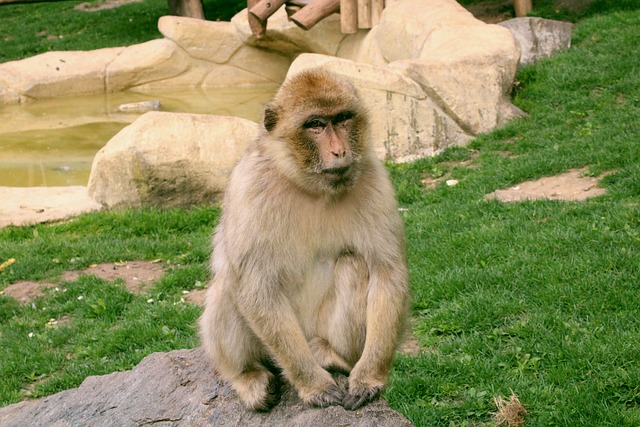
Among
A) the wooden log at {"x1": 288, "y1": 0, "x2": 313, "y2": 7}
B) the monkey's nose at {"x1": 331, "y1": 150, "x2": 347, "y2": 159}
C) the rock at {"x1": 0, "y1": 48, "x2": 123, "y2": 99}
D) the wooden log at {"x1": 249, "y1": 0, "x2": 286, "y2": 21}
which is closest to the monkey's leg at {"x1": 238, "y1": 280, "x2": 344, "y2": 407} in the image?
the monkey's nose at {"x1": 331, "y1": 150, "x2": 347, "y2": 159}

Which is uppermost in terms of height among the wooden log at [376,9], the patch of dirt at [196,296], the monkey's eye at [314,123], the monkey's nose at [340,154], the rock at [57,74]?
the monkey's eye at [314,123]

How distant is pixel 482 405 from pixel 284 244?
1.66 meters

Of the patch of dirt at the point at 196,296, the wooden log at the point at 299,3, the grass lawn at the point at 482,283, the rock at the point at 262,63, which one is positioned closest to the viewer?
the grass lawn at the point at 482,283

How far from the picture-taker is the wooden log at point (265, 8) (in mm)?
13398

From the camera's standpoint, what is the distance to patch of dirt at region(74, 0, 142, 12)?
21453 mm

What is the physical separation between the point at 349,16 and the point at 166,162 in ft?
16.8

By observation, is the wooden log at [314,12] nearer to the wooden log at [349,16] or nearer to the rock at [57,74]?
the wooden log at [349,16]

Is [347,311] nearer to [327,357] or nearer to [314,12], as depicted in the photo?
[327,357]

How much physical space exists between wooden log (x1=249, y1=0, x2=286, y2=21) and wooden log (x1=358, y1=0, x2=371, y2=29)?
124 cm

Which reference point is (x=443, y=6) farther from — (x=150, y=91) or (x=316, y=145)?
(x=316, y=145)

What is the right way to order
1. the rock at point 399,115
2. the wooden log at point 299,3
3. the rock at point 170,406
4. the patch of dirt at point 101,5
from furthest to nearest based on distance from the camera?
the patch of dirt at point 101,5 < the wooden log at point 299,3 < the rock at point 399,115 < the rock at point 170,406

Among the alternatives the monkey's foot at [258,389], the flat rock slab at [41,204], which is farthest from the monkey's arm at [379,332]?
the flat rock slab at [41,204]

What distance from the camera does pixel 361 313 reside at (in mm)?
3949

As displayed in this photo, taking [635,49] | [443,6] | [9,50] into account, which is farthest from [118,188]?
[9,50]
